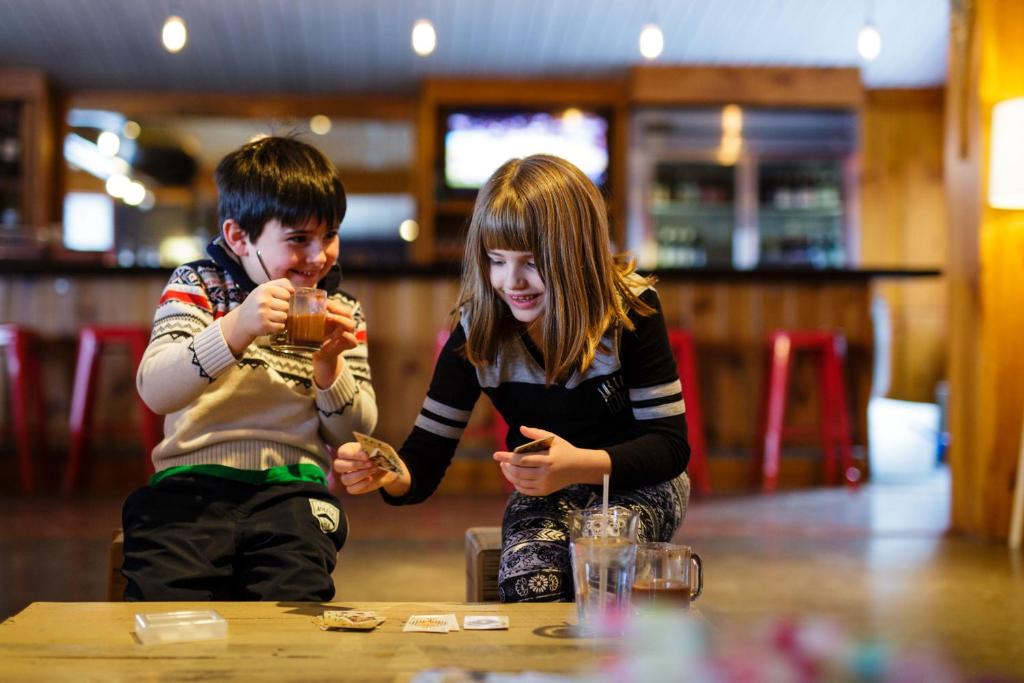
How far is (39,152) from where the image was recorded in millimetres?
6953

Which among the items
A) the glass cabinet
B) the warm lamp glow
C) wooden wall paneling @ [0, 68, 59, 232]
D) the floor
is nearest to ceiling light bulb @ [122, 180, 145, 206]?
wooden wall paneling @ [0, 68, 59, 232]

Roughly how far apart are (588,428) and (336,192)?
572mm

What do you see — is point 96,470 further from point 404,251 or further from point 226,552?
point 404,251

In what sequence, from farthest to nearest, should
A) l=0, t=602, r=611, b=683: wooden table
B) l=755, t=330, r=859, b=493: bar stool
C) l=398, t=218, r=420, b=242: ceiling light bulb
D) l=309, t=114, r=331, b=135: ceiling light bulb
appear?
l=398, t=218, r=420, b=242: ceiling light bulb
l=309, t=114, r=331, b=135: ceiling light bulb
l=755, t=330, r=859, b=493: bar stool
l=0, t=602, r=611, b=683: wooden table

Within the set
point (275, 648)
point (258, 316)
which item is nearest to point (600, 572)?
point (275, 648)

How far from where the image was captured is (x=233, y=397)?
1.60 metres

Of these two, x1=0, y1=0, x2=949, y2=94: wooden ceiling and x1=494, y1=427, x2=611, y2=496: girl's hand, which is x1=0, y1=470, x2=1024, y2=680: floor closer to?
x1=494, y1=427, x2=611, y2=496: girl's hand

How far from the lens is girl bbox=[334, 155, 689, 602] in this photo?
1.44 metres

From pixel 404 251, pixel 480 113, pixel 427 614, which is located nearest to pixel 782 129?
pixel 480 113

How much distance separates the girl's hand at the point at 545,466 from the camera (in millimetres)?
1270

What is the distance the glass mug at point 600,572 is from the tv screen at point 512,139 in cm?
600

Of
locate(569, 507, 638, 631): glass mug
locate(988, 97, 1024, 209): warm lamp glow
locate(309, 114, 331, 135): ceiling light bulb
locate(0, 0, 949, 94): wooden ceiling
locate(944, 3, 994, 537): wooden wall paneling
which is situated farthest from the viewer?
locate(309, 114, 331, 135): ceiling light bulb

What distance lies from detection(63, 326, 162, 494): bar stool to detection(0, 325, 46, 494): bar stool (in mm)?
181

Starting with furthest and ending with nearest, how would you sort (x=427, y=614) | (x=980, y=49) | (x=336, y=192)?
(x=980, y=49)
(x=336, y=192)
(x=427, y=614)
